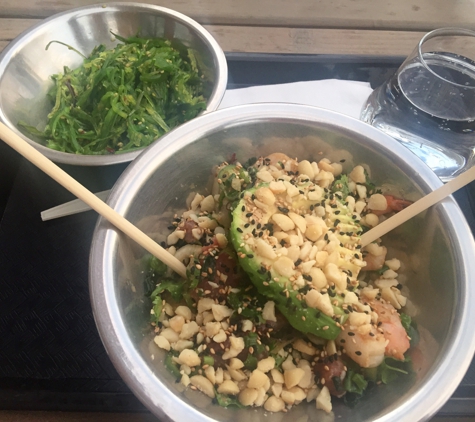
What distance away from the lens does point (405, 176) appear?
95cm

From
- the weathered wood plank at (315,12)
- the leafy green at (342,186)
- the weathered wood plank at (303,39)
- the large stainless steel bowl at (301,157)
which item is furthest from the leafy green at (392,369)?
the weathered wood plank at (315,12)

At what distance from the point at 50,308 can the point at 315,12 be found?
5.71 ft

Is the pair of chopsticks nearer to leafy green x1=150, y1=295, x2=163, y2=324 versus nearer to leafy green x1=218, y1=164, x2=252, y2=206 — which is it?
leafy green x1=150, y1=295, x2=163, y2=324

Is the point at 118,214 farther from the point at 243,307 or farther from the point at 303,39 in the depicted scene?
the point at 303,39

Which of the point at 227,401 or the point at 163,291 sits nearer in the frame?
the point at 227,401

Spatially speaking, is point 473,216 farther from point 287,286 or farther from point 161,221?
point 161,221

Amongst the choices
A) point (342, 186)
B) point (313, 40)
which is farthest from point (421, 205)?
point (313, 40)

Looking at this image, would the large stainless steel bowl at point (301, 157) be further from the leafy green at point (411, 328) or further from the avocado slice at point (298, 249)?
the avocado slice at point (298, 249)

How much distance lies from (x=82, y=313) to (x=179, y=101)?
27.7 inches

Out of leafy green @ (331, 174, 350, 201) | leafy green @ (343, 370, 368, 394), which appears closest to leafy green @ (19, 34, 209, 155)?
leafy green @ (331, 174, 350, 201)

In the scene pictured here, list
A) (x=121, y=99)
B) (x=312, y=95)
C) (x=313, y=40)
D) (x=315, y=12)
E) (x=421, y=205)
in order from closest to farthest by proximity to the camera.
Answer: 1. (x=421, y=205)
2. (x=121, y=99)
3. (x=312, y=95)
4. (x=313, y=40)
5. (x=315, y=12)

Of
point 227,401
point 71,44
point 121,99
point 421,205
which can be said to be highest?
point 71,44

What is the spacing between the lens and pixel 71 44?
1.42m

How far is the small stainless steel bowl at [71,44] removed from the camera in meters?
1.25
